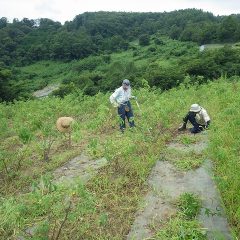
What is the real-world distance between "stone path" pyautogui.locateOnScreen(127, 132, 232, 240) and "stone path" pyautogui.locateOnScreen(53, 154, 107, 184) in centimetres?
96

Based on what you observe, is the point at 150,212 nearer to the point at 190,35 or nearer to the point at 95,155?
the point at 95,155

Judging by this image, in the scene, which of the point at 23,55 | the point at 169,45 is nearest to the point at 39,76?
the point at 23,55

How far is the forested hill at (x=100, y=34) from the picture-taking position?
63844mm

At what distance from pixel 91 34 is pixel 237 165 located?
93.4m

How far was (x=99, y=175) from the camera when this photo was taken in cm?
579

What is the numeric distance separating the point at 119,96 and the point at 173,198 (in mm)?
4321

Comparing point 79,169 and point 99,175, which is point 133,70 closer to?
point 79,169

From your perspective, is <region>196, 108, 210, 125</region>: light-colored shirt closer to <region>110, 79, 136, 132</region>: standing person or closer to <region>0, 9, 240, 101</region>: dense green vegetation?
<region>110, 79, 136, 132</region>: standing person

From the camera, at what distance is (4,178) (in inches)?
242

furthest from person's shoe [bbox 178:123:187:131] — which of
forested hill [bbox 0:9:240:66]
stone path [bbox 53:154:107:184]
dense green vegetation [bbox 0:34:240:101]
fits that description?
forested hill [bbox 0:9:240:66]

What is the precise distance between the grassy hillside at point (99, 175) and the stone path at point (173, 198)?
12cm

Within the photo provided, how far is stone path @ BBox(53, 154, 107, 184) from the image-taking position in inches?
235

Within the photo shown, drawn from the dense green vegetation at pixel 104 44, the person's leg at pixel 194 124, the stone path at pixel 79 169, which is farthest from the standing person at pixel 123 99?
the dense green vegetation at pixel 104 44

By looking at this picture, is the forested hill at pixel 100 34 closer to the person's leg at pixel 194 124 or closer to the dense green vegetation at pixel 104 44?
the dense green vegetation at pixel 104 44
